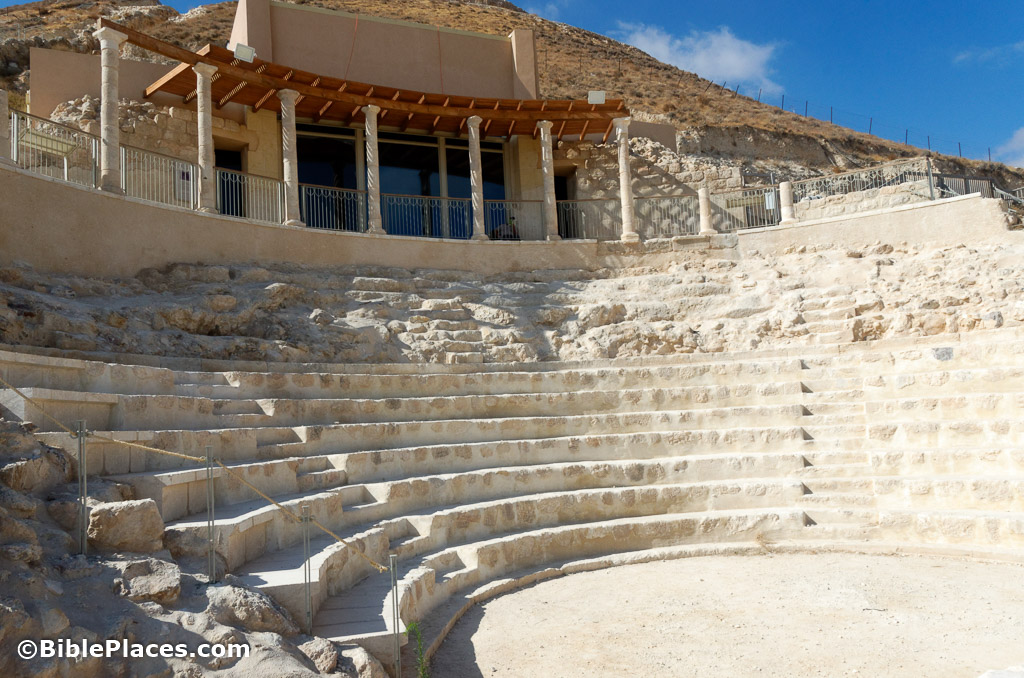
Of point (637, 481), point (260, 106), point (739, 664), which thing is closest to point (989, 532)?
point (637, 481)

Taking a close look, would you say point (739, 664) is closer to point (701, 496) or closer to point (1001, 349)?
point (701, 496)

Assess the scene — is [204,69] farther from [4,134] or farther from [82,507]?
[82,507]

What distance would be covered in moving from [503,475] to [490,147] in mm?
13051

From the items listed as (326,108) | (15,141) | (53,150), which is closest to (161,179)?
(53,150)

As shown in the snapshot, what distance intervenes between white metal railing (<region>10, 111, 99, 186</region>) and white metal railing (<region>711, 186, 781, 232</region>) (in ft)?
41.0

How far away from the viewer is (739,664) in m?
5.02

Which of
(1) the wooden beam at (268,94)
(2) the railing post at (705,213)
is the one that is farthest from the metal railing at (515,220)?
(1) the wooden beam at (268,94)

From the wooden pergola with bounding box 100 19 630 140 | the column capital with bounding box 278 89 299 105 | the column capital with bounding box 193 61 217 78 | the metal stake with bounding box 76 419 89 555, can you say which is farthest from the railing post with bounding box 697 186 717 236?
the metal stake with bounding box 76 419 89 555

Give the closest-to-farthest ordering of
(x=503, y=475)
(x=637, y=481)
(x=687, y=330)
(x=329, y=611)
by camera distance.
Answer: (x=329, y=611), (x=503, y=475), (x=637, y=481), (x=687, y=330)

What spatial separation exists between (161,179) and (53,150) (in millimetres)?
2438

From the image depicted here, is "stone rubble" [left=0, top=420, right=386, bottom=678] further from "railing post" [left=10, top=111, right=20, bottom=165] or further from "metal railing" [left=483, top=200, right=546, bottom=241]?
"metal railing" [left=483, top=200, right=546, bottom=241]

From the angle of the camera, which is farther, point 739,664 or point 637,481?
point 637,481

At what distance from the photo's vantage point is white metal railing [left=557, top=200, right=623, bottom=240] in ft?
59.9

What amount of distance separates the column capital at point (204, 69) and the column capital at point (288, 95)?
1381mm
